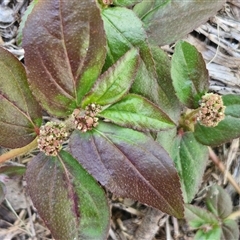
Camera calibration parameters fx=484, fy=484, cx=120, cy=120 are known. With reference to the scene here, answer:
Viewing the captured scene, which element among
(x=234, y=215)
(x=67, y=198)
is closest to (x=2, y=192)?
(x=67, y=198)

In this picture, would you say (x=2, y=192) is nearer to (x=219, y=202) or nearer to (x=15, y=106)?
→ (x=15, y=106)

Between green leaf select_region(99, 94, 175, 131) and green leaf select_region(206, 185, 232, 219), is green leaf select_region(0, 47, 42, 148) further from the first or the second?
green leaf select_region(206, 185, 232, 219)

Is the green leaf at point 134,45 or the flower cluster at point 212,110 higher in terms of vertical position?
the green leaf at point 134,45

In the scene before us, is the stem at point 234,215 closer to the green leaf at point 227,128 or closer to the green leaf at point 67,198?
the green leaf at point 227,128

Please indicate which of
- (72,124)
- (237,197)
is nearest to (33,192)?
(72,124)

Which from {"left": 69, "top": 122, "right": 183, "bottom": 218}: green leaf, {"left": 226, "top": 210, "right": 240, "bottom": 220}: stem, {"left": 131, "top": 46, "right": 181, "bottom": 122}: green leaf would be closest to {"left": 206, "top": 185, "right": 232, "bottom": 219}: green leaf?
{"left": 226, "top": 210, "right": 240, "bottom": 220}: stem

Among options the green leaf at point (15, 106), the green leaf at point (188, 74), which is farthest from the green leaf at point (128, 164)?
the green leaf at point (188, 74)
